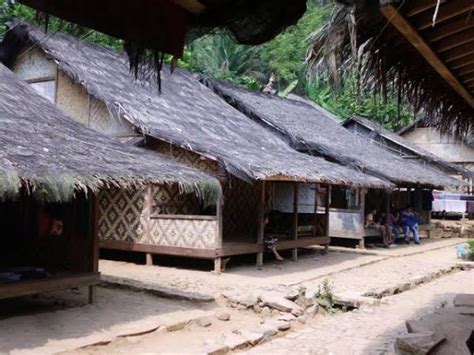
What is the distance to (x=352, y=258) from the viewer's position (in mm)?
13953

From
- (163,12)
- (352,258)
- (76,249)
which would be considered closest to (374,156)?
(352,258)

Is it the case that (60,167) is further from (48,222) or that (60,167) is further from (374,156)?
(374,156)

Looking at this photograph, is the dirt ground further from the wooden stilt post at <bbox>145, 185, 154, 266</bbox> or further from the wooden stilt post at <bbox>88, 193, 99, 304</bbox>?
the wooden stilt post at <bbox>145, 185, 154, 266</bbox>

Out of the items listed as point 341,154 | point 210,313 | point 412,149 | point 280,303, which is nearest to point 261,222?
point 280,303

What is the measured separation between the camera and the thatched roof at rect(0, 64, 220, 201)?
233 inches

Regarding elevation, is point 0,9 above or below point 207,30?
above

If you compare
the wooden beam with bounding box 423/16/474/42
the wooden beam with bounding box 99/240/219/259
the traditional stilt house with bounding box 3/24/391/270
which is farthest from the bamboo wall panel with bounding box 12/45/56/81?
the wooden beam with bounding box 423/16/474/42

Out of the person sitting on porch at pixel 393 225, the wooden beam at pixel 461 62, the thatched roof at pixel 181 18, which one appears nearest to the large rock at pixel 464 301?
the wooden beam at pixel 461 62

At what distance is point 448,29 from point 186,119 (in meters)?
10.4

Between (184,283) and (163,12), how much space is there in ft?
25.4

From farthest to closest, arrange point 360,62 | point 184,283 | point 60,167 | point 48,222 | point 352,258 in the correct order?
point 352,258
point 184,283
point 48,222
point 60,167
point 360,62

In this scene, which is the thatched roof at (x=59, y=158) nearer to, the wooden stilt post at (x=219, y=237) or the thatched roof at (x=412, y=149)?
the wooden stilt post at (x=219, y=237)

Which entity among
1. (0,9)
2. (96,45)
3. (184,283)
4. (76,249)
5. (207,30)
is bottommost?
(184,283)

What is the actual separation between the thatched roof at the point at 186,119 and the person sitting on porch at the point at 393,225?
263 cm
